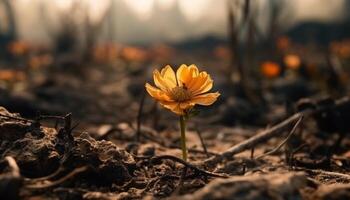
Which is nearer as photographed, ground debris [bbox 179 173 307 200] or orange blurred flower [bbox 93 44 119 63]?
ground debris [bbox 179 173 307 200]

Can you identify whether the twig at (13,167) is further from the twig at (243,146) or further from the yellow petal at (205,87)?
the twig at (243,146)

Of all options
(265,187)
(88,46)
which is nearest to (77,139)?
(265,187)

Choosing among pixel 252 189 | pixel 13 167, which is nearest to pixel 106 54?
pixel 13 167

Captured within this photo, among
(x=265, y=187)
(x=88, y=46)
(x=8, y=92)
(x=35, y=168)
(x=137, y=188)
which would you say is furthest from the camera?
(x=88, y=46)

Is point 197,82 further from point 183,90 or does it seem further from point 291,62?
point 291,62

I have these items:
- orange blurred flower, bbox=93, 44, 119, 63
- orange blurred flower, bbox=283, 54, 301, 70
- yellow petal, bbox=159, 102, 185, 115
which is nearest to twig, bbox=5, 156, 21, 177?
yellow petal, bbox=159, 102, 185, 115

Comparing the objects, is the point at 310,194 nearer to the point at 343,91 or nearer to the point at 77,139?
the point at 77,139

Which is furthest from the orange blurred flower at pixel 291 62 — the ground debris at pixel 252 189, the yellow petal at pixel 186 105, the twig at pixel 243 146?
the ground debris at pixel 252 189

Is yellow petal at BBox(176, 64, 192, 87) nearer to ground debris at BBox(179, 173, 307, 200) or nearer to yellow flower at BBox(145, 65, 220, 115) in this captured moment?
yellow flower at BBox(145, 65, 220, 115)
